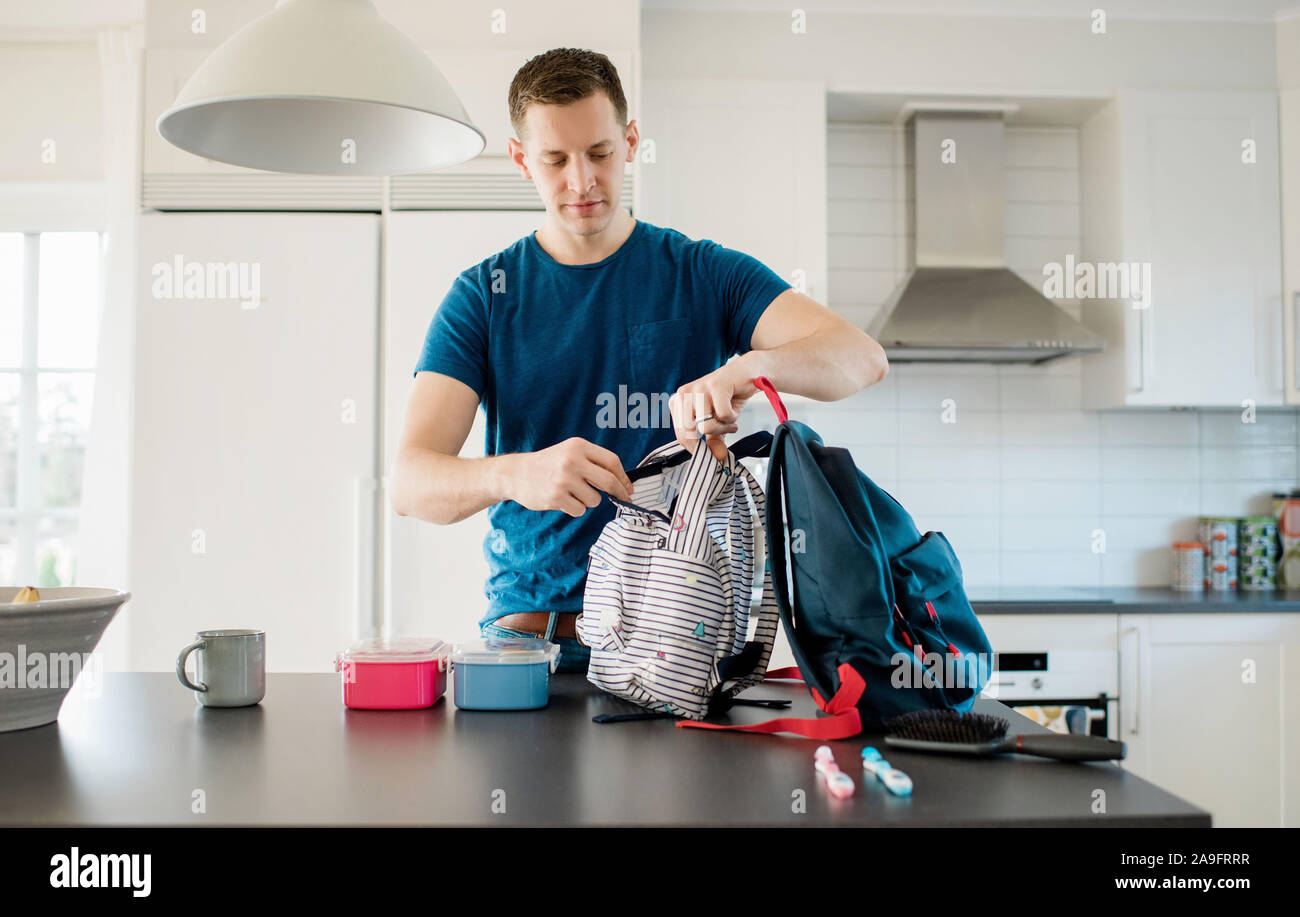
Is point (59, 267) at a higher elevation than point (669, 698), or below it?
higher

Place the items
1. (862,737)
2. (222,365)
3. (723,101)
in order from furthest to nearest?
(723,101), (222,365), (862,737)

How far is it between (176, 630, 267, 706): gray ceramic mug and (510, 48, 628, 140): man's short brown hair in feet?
2.66

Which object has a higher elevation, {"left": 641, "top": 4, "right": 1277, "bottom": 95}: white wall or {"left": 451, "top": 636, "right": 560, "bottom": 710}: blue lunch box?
{"left": 641, "top": 4, "right": 1277, "bottom": 95}: white wall

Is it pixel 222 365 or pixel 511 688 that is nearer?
pixel 511 688

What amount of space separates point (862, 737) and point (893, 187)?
2559mm

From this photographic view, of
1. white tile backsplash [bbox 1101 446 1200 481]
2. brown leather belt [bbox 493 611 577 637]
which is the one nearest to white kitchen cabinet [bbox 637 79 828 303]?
white tile backsplash [bbox 1101 446 1200 481]

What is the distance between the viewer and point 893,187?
320 centimetres

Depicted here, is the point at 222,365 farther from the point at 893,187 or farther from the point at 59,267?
the point at 893,187

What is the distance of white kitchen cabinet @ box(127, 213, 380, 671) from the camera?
7.93ft

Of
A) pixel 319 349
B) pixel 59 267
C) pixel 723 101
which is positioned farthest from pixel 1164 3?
pixel 59 267

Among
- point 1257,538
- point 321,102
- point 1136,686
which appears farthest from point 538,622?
point 1257,538

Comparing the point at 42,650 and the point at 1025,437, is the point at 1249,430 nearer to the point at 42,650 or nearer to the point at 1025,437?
the point at 1025,437

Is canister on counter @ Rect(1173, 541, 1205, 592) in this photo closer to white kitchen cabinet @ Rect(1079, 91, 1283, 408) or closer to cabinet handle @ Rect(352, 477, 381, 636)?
white kitchen cabinet @ Rect(1079, 91, 1283, 408)

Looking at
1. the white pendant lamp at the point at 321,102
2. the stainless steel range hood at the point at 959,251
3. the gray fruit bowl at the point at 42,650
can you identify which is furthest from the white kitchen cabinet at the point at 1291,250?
the gray fruit bowl at the point at 42,650
